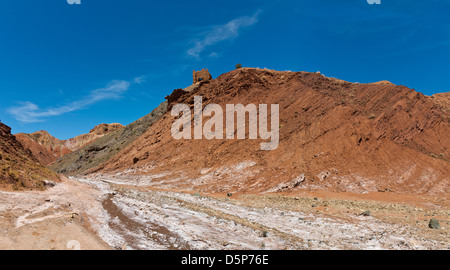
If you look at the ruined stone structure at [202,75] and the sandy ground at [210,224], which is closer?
the sandy ground at [210,224]

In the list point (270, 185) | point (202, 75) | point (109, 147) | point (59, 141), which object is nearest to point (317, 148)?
point (270, 185)

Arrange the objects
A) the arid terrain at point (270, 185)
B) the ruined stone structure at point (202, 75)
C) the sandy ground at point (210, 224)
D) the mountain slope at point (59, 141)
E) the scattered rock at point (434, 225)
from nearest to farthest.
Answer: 1. the sandy ground at point (210, 224)
2. the arid terrain at point (270, 185)
3. the scattered rock at point (434, 225)
4. the ruined stone structure at point (202, 75)
5. the mountain slope at point (59, 141)

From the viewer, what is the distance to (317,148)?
24.8 meters

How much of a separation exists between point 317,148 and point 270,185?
654cm

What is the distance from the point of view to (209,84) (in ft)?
141

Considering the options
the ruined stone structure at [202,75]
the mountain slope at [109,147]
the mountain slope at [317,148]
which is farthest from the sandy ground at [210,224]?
the ruined stone structure at [202,75]

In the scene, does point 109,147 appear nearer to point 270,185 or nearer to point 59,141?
point 270,185

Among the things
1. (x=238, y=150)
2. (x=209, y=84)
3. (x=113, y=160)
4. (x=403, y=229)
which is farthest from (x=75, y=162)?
(x=403, y=229)

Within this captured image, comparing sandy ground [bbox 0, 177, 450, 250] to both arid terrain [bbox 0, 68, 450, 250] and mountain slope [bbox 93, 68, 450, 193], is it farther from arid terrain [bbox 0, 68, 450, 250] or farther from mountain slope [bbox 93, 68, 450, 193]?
mountain slope [bbox 93, 68, 450, 193]

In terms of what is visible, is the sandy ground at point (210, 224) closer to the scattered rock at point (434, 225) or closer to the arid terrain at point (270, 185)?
the arid terrain at point (270, 185)

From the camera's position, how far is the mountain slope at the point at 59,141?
9231cm

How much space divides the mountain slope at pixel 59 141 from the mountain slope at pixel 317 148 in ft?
226

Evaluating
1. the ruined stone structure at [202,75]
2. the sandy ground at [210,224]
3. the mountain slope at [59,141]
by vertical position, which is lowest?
the sandy ground at [210,224]

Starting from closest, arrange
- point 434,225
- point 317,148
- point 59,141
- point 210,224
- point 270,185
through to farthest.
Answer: point 434,225, point 210,224, point 270,185, point 317,148, point 59,141
